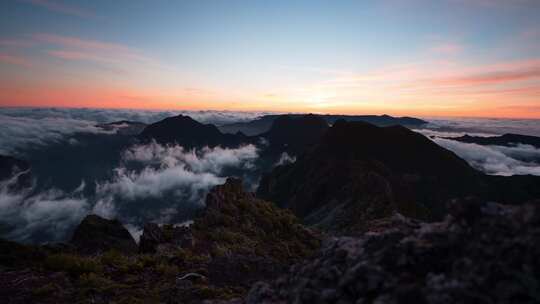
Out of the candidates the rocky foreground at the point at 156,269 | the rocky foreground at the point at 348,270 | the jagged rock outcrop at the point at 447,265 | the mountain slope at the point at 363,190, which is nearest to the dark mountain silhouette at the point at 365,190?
the mountain slope at the point at 363,190

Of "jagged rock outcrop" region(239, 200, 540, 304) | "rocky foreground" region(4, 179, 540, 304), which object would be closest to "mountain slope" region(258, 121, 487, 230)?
"rocky foreground" region(4, 179, 540, 304)

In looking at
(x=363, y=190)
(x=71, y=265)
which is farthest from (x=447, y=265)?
(x=363, y=190)

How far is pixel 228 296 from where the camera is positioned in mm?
12664

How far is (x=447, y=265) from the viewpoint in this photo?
7094 millimetres

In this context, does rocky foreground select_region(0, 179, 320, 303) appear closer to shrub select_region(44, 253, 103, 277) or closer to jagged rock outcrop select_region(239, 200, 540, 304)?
shrub select_region(44, 253, 103, 277)

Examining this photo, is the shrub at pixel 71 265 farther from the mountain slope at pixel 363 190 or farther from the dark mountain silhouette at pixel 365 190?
the mountain slope at pixel 363 190

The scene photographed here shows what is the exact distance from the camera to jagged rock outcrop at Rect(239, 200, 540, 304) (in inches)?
239

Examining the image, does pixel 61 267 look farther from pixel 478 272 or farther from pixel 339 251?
pixel 478 272

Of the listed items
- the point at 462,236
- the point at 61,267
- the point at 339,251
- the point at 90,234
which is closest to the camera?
the point at 462,236

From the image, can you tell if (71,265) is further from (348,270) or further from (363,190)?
(363,190)

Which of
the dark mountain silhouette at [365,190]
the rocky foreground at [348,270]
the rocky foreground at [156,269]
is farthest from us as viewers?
the dark mountain silhouette at [365,190]

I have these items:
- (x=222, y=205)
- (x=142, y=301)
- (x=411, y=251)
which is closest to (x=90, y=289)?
(x=142, y=301)

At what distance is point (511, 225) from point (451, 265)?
158 cm

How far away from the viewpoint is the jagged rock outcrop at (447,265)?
607 cm
